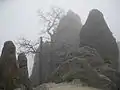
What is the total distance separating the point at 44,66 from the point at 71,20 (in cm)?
670

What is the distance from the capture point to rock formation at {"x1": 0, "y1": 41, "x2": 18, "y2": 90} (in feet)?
54.5

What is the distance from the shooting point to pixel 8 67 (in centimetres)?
1747

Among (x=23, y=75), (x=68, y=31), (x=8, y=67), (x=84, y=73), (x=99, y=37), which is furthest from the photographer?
(x=68, y=31)

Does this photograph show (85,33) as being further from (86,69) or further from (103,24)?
(86,69)

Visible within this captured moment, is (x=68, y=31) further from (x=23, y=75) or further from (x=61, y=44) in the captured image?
(x=23, y=75)

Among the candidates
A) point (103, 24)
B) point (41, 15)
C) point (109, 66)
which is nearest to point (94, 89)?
point (109, 66)

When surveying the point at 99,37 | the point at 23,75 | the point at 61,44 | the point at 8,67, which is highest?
the point at 99,37

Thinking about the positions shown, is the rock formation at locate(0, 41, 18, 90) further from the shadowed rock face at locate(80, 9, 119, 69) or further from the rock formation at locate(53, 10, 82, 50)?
the rock formation at locate(53, 10, 82, 50)

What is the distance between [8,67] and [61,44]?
917cm

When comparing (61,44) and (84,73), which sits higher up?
(61,44)

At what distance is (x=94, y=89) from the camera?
15398mm

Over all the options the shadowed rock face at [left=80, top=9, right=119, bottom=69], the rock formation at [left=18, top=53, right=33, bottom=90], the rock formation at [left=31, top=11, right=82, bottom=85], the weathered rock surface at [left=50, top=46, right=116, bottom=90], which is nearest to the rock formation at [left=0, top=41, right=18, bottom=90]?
the rock formation at [left=18, top=53, right=33, bottom=90]

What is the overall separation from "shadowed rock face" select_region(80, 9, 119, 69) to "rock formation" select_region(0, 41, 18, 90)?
21.2 ft

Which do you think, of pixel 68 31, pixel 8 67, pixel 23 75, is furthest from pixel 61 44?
pixel 8 67
